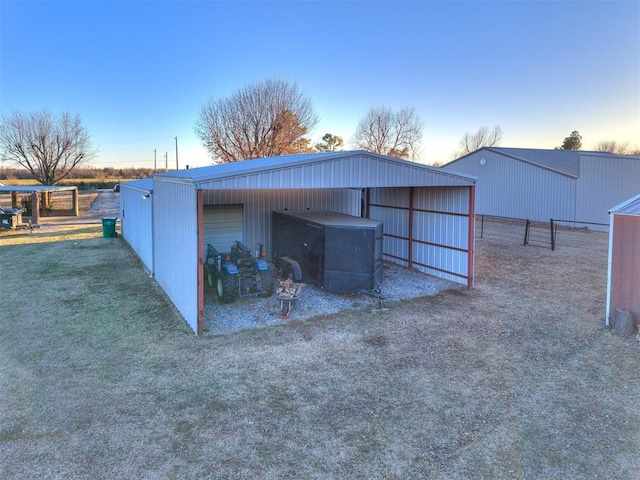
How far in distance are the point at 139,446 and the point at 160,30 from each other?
55.5 feet

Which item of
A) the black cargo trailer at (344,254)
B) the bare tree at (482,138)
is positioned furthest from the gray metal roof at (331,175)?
the bare tree at (482,138)

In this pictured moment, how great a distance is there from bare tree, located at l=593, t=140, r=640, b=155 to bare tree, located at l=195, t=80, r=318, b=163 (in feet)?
150

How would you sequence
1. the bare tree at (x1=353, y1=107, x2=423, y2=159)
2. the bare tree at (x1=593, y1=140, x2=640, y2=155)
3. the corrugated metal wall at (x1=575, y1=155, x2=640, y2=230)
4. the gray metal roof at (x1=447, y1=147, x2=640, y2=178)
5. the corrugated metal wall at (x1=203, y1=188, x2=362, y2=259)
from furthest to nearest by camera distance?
the bare tree at (x1=593, y1=140, x2=640, y2=155)
the bare tree at (x1=353, y1=107, x2=423, y2=159)
the gray metal roof at (x1=447, y1=147, x2=640, y2=178)
the corrugated metal wall at (x1=575, y1=155, x2=640, y2=230)
the corrugated metal wall at (x1=203, y1=188, x2=362, y2=259)

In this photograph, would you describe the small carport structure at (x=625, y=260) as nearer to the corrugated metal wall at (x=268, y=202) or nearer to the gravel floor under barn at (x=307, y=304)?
the gravel floor under barn at (x=307, y=304)

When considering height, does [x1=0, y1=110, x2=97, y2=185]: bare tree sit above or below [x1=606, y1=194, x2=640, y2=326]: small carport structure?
above

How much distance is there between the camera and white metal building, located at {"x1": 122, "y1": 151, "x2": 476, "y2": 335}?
642cm

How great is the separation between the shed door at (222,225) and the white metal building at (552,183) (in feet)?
44.6

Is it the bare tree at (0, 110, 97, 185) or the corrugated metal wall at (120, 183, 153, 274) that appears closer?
the corrugated metal wall at (120, 183, 153, 274)

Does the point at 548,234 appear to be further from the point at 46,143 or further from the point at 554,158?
the point at 46,143

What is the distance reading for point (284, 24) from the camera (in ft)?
52.4

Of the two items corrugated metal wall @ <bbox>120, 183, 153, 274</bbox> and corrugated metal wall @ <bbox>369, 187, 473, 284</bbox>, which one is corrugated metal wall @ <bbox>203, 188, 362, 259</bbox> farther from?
corrugated metal wall @ <bbox>120, 183, 153, 274</bbox>

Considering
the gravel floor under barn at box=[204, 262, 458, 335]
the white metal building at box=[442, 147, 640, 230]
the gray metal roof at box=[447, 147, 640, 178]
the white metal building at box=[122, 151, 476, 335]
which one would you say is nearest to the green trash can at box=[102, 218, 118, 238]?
the white metal building at box=[122, 151, 476, 335]

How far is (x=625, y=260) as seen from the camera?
6320mm

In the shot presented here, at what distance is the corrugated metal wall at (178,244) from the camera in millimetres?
6230
